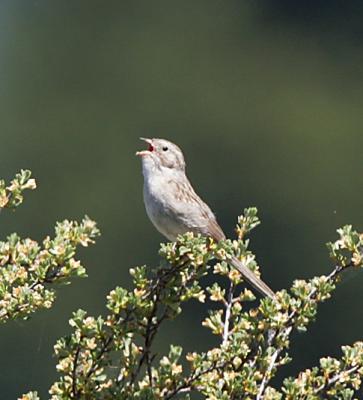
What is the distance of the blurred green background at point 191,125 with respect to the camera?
16625 millimetres

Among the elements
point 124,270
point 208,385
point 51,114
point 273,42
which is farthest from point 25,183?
point 273,42

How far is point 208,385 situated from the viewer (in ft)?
13.8

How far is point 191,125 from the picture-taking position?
2194 cm

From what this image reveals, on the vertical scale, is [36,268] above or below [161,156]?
below

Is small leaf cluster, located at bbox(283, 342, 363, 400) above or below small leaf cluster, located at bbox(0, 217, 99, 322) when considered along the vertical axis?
below

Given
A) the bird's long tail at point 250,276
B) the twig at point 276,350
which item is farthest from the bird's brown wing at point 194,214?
the twig at point 276,350

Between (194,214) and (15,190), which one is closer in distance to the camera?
(15,190)

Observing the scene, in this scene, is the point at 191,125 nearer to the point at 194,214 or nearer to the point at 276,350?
the point at 194,214

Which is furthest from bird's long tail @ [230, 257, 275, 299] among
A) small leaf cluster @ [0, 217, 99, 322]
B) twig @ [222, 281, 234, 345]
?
small leaf cluster @ [0, 217, 99, 322]

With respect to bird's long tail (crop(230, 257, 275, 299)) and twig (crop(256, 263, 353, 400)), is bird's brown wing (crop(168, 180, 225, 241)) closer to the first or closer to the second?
bird's long tail (crop(230, 257, 275, 299))

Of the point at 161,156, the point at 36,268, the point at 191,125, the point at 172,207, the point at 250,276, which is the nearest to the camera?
the point at 36,268

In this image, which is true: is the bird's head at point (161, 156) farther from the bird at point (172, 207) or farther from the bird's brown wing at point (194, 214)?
the bird's brown wing at point (194, 214)

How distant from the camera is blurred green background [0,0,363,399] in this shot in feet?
54.5

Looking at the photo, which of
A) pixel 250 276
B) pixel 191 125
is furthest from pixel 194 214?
pixel 191 125
